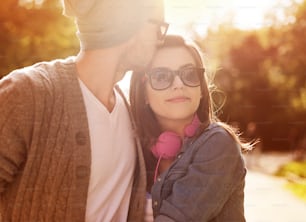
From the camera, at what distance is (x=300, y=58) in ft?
55.7

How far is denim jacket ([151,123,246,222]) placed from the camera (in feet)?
7.45

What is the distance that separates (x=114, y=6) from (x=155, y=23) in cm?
16

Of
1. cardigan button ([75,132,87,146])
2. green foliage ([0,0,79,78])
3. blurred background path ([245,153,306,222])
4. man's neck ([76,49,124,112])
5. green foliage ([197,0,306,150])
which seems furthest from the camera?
green foliage ([197,0,306,150])

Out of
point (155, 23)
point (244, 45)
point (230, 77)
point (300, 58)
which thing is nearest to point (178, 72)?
point (155, 23)

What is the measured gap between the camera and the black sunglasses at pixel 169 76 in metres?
2.57

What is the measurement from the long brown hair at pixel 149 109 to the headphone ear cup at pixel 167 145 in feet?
0.17

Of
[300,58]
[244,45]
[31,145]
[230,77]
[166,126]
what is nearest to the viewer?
[31,145]

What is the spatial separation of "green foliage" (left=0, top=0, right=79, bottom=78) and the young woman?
621 cm

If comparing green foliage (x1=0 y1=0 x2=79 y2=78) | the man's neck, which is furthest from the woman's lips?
green foliage (x1=0 y1=0 x2=79 y2=78)

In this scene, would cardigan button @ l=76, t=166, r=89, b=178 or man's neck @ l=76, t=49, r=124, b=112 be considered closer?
cardigan button @ l=76, t=166, r=89, b=178

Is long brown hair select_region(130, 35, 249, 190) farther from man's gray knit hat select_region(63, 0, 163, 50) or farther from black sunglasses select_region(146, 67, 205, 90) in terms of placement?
man's gray knit hat select_region(63, 0, 163, 50)

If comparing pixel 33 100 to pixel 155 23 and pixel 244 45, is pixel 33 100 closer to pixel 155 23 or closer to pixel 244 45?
pixel 155 23

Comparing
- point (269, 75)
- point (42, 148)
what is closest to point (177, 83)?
point (42, 148)

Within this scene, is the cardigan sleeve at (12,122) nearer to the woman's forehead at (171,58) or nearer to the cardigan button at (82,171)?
the cardigan button at (82,171)
